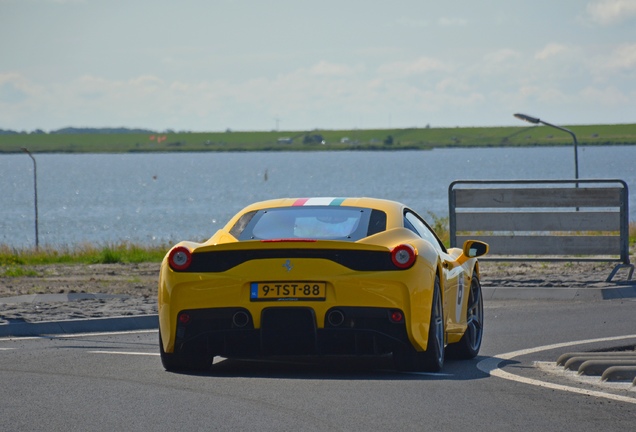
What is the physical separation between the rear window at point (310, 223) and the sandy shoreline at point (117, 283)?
491 cm

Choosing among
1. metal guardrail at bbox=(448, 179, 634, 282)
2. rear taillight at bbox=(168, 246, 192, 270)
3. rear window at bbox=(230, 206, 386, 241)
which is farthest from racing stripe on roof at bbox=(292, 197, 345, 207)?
metal guardrail at bbox=(448, 179, 634, 282)

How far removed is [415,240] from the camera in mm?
10258

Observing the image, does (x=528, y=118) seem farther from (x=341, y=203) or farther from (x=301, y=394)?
(x=301, y=394)

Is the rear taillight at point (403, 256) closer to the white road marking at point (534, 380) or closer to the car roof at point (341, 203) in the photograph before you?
the car roof at point (341, 203)

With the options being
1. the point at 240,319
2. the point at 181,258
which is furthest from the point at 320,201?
the point at 240,319

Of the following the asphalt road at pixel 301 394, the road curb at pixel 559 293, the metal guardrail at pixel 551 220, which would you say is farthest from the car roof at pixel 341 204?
the metal guardrail at pixel 551 220

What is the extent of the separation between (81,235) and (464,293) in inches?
1873

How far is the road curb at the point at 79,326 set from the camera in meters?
14.1

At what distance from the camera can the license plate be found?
9680 mm

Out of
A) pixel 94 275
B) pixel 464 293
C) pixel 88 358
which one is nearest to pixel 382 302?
pixel 464 293

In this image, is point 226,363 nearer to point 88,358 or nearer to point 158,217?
point 88,358

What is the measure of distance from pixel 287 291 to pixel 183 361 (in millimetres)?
1112

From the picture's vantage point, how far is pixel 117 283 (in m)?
19.9

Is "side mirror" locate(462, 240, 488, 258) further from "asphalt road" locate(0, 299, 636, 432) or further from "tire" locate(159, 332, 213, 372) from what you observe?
"tire" locate(159, 332, 213, 372)
